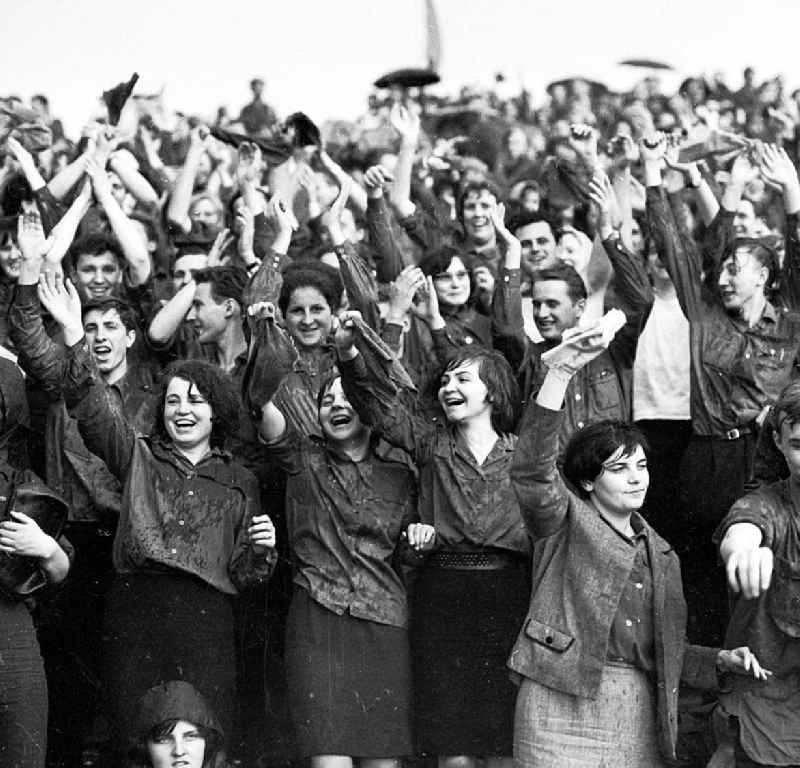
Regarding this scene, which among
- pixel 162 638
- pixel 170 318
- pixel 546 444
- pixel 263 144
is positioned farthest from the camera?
pixel 263 144

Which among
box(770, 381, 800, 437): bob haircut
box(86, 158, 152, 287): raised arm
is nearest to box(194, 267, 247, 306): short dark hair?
box(86, 158, 152, 287): raised arm

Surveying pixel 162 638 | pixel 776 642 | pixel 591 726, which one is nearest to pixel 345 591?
pixel 162 638

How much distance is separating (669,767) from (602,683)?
41 centimetres

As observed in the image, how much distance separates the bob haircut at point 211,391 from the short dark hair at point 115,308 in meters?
0.57

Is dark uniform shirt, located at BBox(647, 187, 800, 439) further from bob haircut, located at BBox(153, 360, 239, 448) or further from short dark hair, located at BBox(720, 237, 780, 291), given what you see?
bob haircut, located at BBox(153, 360, 239, 448)

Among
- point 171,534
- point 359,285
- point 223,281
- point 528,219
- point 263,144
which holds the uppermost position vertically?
point 263,144

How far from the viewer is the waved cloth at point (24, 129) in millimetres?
9328

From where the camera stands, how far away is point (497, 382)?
6.30 m

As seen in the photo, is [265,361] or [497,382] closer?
[265,361]

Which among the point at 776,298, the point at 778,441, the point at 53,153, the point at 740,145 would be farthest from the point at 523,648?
the point at 53,153

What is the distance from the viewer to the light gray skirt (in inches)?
214

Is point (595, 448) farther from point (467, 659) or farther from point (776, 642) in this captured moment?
point (467, 659)

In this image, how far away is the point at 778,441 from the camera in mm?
5477

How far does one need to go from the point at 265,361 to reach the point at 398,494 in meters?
0.70
